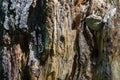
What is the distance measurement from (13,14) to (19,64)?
38 centimetres

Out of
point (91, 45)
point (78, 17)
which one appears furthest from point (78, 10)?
point (91, 45)

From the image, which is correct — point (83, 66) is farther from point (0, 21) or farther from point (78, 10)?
point (0, 21)

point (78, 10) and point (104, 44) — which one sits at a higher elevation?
point (78, 10)

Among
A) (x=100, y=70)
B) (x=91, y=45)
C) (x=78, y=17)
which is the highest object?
(x=78, y=17)

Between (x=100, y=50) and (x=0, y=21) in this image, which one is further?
(x=0, y=21)

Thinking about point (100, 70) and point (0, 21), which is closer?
point (100, 70)

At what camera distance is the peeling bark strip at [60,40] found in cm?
235

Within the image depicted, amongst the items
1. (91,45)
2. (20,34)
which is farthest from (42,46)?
(91,45)

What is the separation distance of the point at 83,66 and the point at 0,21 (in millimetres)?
741

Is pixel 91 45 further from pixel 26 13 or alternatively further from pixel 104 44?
pixel 26 13

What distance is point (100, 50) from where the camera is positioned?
2408 millimetres

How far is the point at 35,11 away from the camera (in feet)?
8.13

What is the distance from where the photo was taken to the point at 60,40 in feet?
7.78

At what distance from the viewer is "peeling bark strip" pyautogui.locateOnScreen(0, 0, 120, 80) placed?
2352 millimetres
